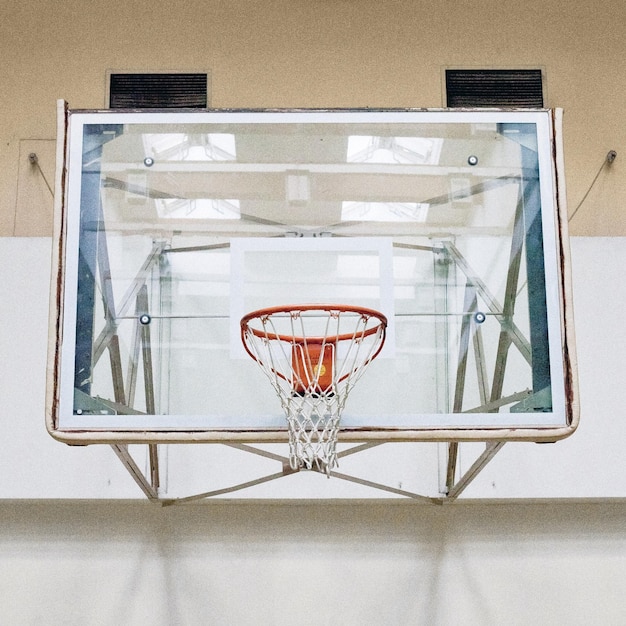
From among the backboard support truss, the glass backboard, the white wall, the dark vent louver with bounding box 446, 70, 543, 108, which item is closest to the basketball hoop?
the glass backboard

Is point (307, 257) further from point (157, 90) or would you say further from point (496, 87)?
point (496, 87)

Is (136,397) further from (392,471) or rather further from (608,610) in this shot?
(608,610)

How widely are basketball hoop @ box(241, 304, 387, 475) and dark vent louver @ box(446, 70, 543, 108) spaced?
225 cm

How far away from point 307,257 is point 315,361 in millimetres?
427

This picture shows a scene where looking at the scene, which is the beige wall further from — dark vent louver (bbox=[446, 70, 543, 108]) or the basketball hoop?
the basketball hoop

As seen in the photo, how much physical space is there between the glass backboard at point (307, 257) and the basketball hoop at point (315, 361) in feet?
0.23

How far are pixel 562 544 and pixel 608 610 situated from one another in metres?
0.35

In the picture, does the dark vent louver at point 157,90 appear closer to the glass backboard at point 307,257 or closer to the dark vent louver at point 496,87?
the dark vent louver at point 496,87

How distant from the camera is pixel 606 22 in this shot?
5164 mm

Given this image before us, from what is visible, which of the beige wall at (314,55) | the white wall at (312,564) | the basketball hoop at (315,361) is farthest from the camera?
the beige wall at (314,55)

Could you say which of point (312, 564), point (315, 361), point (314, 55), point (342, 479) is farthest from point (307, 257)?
point (314, 55)

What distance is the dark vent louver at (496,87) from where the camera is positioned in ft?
16.6

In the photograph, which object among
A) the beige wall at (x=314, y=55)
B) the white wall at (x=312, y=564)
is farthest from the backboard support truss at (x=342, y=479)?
the beige wall at (x=314, y=55)

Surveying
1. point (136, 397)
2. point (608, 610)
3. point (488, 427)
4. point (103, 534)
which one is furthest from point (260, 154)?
point (608, 610)
